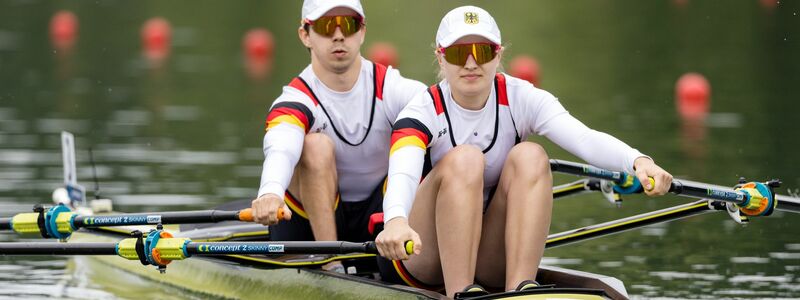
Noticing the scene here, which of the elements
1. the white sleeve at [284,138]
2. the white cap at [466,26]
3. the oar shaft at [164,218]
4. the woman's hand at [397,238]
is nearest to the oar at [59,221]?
the oar shaft at [164,218]

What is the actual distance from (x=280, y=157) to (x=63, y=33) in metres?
21.9

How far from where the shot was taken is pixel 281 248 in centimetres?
704

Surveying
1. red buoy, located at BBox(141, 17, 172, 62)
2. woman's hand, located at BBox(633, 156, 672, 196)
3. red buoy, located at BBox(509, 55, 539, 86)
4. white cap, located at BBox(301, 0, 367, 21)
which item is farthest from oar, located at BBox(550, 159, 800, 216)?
red buoy, located at BBox(141, 17, 172, 62)

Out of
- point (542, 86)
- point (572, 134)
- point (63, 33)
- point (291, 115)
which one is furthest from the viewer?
point (63, 33)

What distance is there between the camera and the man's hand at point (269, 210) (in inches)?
275

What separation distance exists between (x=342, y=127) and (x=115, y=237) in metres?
2.52

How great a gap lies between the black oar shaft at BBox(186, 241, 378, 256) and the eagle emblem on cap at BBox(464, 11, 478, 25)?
1.15 meters

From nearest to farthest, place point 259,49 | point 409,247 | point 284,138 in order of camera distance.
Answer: point 409,247 < point 284,138 < point 259,49

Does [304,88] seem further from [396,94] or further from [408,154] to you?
[408,154]

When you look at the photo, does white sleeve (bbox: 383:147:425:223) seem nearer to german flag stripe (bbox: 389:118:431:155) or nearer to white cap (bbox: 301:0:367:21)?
german flag stripe (bbox: 389:118:431:155)

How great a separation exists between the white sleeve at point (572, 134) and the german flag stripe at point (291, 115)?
50.4 inches

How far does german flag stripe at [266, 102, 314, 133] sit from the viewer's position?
25.2 ft

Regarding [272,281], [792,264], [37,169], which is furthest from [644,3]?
[272,281]

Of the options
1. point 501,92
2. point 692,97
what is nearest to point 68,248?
point 501,92
